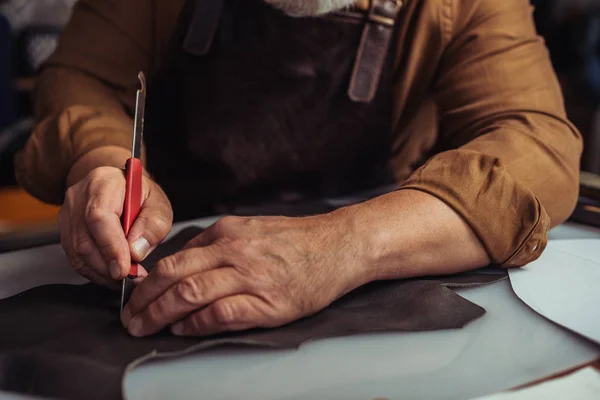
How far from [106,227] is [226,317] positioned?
0.20 metres

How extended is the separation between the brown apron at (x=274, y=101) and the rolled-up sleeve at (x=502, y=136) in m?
0.15

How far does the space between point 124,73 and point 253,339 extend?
31.0 inches

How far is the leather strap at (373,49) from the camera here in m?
1.09

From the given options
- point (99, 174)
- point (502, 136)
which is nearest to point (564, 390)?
point (502, 136)

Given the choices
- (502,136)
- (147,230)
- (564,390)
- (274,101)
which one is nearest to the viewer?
(564,390)

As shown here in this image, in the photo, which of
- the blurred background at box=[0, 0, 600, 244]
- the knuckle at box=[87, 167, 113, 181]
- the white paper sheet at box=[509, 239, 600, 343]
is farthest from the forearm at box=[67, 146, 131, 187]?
the blurred background at box=[0, 0, 600, 244]

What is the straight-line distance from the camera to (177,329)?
609mm

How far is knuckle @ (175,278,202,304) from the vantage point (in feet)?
1.97

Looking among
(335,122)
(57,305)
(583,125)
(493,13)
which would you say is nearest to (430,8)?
(493,13)

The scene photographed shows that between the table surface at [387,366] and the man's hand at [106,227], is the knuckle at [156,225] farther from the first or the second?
the table surface at [387,366]

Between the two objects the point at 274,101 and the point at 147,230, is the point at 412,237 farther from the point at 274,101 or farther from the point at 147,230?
the point at 274,101

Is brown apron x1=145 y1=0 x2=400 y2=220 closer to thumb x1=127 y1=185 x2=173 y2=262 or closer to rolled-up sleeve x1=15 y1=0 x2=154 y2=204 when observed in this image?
rolled-up sleeve x1=15 y1=0 x2=154 y2=204

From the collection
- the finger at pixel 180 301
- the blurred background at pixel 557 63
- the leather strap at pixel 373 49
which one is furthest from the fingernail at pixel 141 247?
the blurred background at pixel 557 63

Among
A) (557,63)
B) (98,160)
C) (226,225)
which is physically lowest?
(557,63)
